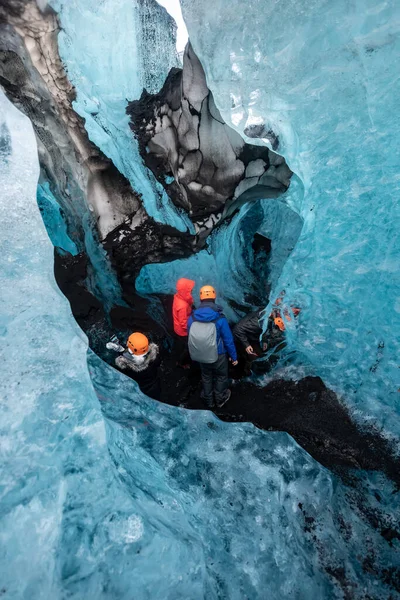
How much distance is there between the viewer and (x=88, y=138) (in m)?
4.21

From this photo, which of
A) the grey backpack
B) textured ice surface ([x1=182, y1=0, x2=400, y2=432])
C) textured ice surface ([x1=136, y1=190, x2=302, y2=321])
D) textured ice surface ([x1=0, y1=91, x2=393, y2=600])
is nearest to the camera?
textured ice surface ([x1=0, y1=91, x2=393, y2=600])

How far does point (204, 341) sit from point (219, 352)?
0.32 metres

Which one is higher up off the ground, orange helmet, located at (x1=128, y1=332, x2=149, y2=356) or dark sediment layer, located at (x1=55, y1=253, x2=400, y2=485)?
orange helmet, located at (x1=128, y1=332, x2=149, y2=356)

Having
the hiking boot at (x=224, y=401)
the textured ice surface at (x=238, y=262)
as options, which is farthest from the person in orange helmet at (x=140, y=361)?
the textured ice surface at (x=238, y=262)

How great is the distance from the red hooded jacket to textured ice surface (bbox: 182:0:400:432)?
1112 mm

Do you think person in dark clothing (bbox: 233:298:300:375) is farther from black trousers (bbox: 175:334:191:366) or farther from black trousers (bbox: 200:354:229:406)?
black trousers (bbox: 175:334:191:366)

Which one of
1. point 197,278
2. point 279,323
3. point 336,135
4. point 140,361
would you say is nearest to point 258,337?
point 279,323

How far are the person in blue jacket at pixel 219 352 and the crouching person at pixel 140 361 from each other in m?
0.56

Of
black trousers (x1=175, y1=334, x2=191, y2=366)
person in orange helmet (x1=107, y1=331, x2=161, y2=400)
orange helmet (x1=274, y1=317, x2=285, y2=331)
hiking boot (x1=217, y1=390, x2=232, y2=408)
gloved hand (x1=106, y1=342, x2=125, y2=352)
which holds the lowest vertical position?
hiking boot (x1=217, y1=390, x2=232, y2=408)

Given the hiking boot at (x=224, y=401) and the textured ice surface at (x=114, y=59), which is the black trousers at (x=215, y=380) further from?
the textured ice surface at (x=114, y=59)

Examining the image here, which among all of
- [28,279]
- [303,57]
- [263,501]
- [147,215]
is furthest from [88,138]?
[263,501]

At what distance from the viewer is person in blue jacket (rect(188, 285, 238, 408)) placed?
3.60 metres

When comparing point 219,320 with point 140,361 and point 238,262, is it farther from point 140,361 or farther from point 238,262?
point 238,262

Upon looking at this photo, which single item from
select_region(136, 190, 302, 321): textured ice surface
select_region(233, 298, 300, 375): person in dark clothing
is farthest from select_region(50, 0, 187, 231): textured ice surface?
select_region(233, 298, 300, 375): person in dark clothing
